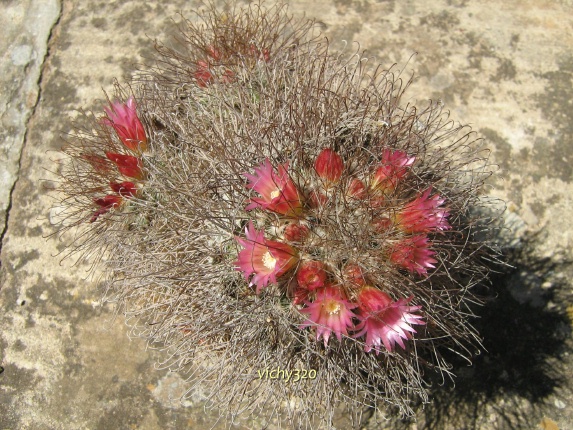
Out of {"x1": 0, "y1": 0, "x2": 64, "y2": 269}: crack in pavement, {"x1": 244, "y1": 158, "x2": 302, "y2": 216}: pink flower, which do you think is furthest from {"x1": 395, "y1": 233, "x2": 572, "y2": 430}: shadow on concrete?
{"x1": 0, "y1": 0, "x2": 64, "y2": 269}: crack in pavement

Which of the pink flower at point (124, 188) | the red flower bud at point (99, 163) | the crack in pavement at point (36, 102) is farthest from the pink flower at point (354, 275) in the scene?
the crack in pavement at point (36, 102)

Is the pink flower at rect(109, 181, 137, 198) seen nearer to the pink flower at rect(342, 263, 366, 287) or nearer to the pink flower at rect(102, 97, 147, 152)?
the pink flower at rect(102, 97, 147, 152)

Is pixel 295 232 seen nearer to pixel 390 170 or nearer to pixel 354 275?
pixel 354 275

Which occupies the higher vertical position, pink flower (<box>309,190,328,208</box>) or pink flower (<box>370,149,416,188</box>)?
pink flower (<box>370,149,416,188</box>)

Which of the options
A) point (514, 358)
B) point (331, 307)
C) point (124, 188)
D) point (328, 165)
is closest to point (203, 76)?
point (124, 188)

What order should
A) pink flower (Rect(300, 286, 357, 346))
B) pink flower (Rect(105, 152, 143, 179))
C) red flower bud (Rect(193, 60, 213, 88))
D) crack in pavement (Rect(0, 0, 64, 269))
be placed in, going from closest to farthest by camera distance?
pink flower (Rect(300, 286, 357, 346)), pink flower (Rect(105, 152, 143, 179)), red flower bud (Rect(193, 60, 213, 88)), crack in pavement (Rect(0, 0, 64, 269))

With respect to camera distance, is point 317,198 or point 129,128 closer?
point 317,198
